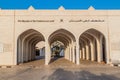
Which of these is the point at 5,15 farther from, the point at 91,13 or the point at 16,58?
the point at 91,13

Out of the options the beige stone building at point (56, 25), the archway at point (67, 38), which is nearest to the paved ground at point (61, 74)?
the beige stone building at point (56, 25)

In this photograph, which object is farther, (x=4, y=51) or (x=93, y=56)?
(x=93, y=56)

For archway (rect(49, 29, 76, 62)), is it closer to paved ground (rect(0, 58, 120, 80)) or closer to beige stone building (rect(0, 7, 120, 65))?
beige stone building (rect(0, 7, 120, 65))

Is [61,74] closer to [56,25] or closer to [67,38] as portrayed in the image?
[56,25]

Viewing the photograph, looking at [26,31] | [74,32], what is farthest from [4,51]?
[74,32]

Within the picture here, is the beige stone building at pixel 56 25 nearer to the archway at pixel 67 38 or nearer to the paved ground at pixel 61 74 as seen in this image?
the archway at pixel 67 38

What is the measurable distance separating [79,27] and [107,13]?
3.44 metres

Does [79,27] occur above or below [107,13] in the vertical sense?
below

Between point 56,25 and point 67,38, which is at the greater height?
point 56,25

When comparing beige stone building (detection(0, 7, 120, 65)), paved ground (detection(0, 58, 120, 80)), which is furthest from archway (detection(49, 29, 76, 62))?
paved ground (detection(0, 58, 120, 80))

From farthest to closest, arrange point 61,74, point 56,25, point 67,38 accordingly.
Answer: point 67,38
point 56,25
point 61,74

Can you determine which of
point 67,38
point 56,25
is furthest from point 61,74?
point 67,38

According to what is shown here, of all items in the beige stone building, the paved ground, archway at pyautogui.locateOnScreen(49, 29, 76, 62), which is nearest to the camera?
the paved ground

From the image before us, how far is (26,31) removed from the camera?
2295 cm
